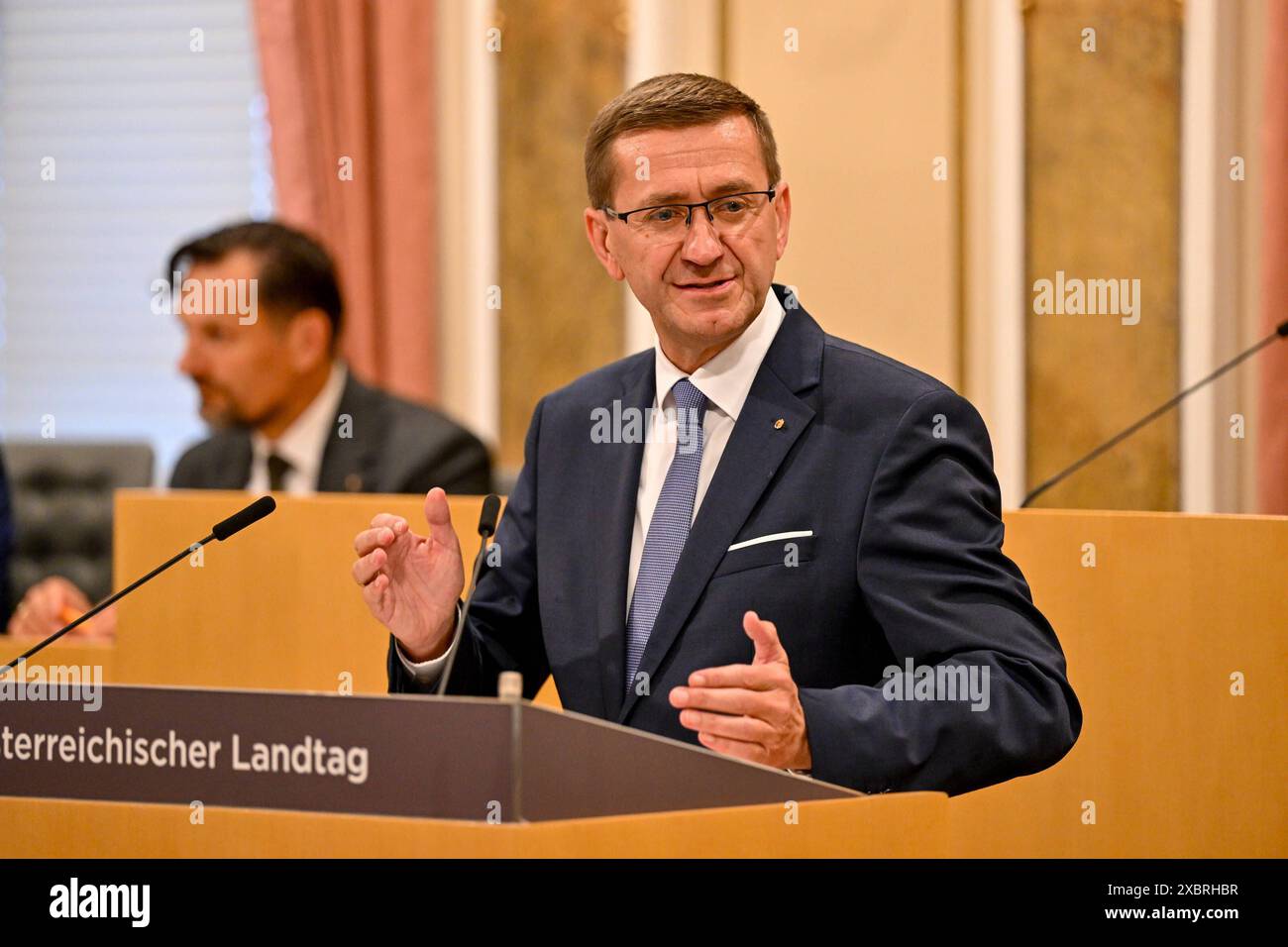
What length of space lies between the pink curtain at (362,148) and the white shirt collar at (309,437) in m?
0.61

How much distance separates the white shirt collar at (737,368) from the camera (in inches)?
82.6

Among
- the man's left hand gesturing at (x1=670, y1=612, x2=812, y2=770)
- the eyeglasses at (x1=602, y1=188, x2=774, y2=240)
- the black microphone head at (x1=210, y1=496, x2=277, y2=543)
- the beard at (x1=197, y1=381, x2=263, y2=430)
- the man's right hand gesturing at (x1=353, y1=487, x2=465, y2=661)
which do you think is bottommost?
the man's left hand gesturing at (x1=670, y1=612, x2=812, y2=770)

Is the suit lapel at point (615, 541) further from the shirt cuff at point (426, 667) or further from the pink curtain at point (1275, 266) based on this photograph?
the pink curtain at point (1275, 266)

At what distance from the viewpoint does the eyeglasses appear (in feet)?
6.73

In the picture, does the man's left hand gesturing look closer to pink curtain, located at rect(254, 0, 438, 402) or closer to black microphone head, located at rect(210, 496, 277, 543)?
black microphone head, located at rect(210, 496, 277, 543)

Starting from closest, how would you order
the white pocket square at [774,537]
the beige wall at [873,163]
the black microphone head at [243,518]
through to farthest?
the black microphone head at [243,518] → the white pocket square at [774,537] → the beige wall at [873,163]

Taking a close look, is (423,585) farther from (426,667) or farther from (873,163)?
(873,163)

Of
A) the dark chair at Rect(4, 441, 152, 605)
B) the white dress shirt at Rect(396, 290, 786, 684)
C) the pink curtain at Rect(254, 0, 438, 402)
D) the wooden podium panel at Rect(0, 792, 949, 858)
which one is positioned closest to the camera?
the wooden podium panel at Rect(0, 792, 949, 858)

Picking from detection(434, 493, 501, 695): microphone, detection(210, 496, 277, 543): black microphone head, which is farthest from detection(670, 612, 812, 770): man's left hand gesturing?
detection(210, 496, 277, 543): black microphone head

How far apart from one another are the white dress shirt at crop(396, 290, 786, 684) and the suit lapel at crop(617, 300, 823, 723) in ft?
0.11

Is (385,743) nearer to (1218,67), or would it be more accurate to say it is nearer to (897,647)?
(897,647)

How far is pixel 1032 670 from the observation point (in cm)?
179

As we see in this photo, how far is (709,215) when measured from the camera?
80.8 inches

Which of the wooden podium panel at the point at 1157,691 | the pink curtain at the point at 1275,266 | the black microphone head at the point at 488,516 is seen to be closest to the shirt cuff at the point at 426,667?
the black microphone head at the point at 488,516
